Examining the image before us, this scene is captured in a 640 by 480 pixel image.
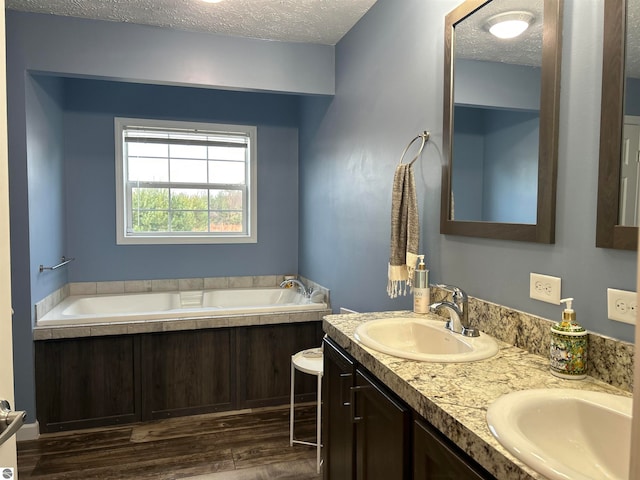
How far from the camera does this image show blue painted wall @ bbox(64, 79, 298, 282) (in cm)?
381

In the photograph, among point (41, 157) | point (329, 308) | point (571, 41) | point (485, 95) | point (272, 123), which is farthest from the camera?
point (272, 123)

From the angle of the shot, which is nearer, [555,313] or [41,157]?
[555,313]

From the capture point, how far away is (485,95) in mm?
1764

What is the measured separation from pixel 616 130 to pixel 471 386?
2.57ft

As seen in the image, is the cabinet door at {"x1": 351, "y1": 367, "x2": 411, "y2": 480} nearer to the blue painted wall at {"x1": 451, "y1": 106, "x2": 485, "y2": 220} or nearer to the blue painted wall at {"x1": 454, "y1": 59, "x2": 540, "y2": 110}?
the blue painted wall at {"x1": 451, "y1": 106, "x2": 485, "y2": 220}

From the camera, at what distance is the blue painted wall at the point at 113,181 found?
381 centimetres

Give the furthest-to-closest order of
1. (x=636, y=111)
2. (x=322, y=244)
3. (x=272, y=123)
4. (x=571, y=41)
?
(x=272, y=123)
(x=322, y=244)
(x=571, y=41)
(x=636, y=111)

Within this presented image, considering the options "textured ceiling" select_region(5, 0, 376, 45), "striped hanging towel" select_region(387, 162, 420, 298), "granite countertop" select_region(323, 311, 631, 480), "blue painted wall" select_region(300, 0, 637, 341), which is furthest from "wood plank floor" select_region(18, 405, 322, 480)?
"textured ceiling" select_region(5, 0, 376, 45)

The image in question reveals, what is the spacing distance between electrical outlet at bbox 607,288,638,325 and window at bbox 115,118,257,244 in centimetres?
340

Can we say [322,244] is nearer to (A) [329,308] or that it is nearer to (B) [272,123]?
(A) [329,308]

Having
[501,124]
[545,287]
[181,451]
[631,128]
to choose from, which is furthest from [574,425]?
[181,451]

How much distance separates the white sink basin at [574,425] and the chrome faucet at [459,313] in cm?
54

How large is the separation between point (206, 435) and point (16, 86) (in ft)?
8.16

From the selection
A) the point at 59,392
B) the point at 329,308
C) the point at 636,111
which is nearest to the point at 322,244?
the point at 329,308
